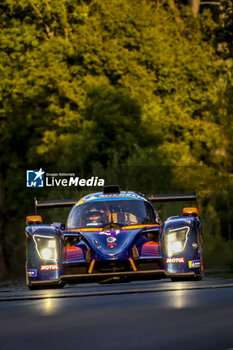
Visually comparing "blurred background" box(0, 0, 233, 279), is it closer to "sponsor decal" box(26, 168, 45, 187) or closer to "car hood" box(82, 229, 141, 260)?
"sponsor decal" box(26, 168, 45, 187)

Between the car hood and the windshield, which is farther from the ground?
the windshield

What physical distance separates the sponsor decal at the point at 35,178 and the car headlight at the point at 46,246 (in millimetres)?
39929

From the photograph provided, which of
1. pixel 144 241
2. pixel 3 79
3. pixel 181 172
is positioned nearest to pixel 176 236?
pixel 144 241

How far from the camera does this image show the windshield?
704 inches

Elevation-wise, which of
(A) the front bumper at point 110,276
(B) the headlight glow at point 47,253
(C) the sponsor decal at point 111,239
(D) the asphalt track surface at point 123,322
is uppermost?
(C) the sponsor decal at point 111,239

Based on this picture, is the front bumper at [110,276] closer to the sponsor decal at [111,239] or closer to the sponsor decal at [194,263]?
the sponsor decal at [194,263]

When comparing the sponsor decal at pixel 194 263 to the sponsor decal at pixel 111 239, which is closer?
the sponsor decal at pixel 111 239

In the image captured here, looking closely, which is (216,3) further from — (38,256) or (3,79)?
(38,256)

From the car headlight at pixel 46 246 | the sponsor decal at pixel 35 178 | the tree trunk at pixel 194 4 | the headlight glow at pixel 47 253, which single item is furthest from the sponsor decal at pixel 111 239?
the tree trunk at pixel 194 4

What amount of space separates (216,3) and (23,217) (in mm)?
17288

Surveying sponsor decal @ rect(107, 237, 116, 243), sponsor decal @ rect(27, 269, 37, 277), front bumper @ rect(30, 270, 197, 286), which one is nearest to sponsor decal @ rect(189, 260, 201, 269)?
front bumper @ rect(30, 270, 197, 286)

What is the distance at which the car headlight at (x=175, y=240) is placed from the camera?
1672 centimetres

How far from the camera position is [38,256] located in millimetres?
16812

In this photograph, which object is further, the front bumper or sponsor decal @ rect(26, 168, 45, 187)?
sponsor decal @ rect(26, 168, 45, 187)
